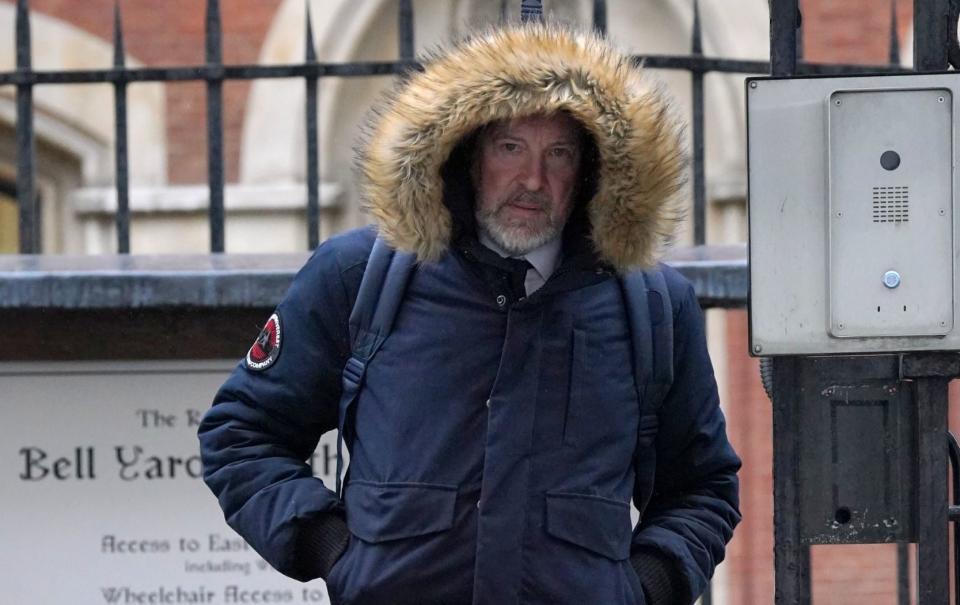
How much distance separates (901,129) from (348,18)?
512 cm

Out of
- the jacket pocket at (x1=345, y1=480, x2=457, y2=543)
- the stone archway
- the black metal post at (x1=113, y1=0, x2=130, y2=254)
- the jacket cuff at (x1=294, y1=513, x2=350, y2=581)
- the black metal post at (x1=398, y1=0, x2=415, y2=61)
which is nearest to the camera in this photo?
the jacket pocket at (x1=345, y1=480, x2=457, y2=543)

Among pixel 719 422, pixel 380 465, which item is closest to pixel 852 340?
pixel 719 422

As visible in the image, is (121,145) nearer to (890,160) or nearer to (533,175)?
(533,175)

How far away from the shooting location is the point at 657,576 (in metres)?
2.80

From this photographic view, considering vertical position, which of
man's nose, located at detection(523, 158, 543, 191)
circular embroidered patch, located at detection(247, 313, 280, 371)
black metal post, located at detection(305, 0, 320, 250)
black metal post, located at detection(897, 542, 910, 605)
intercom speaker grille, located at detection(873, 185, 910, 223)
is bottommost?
black metal post, located at detection(897, 542, 910, 605)

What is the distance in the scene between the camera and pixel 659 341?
2.76m

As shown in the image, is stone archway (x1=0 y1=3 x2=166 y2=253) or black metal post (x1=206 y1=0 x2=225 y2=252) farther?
stone archway (x1=0 y1=3 x2=166 y2=253)

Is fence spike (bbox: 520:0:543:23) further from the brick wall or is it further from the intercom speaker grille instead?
the brick wall

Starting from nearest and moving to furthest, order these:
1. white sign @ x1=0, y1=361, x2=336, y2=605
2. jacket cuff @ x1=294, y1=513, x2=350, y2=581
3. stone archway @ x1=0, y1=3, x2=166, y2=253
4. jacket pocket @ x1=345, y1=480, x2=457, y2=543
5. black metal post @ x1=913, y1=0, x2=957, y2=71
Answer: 1. jacket pocket @ x1=345, y1=480, x2=457, y2=543
2. jacket cuff @ x1=294, y1=513, x2=350, y2=581
3. black metal post @ x1=913, y1=0, x2=957, y2=71
4. white sign @ x1=0, y1=361, x2=336, y2=605
5. stone archway @ x1=0, y1=3, x2=166, y2=253

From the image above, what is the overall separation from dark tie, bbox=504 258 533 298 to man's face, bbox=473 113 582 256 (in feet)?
0.05

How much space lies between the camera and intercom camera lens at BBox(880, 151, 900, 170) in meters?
2.71

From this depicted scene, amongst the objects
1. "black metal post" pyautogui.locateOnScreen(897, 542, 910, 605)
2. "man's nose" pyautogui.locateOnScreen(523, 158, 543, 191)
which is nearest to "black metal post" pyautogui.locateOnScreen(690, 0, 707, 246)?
"black metal post" pyautogui.locateOnScreen(897, 542, 910, 605)

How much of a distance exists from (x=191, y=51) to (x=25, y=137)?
3034mm

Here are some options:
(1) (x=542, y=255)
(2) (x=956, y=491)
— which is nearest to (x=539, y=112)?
(1) (x=542, y=255)
